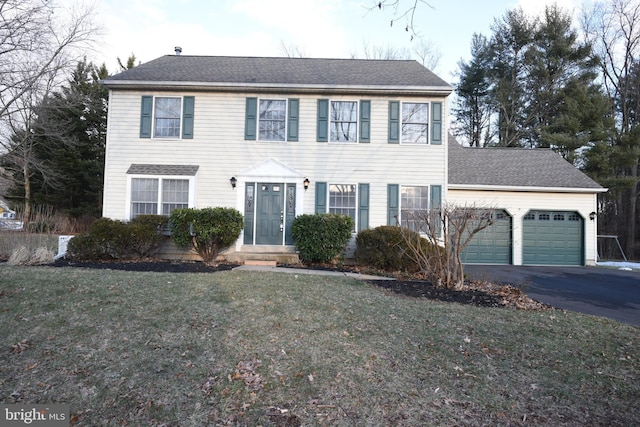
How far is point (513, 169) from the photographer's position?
42.1ft

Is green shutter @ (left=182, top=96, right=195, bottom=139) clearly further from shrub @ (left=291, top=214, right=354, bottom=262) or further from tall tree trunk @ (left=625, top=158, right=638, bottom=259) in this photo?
tall tree trunk @ (left=625, top=158, right=638, bottom=259)

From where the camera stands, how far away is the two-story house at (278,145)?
10.4 metres

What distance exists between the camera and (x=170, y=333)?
12.2ft

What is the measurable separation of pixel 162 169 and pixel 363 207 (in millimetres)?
6055

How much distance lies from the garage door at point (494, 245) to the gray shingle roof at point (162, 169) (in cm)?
933

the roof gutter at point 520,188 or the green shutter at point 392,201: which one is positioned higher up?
the roof gutter at point 520,188

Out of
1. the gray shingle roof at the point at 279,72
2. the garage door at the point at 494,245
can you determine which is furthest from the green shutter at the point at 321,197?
the garage door at the point at 494,245

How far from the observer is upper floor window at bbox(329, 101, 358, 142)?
10734 mm

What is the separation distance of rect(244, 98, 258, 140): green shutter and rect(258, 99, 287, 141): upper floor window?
0.19m

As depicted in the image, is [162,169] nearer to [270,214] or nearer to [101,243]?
[101,243]

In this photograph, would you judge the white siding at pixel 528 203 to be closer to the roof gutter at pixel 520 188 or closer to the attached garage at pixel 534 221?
the attached garage at pixel 534 221

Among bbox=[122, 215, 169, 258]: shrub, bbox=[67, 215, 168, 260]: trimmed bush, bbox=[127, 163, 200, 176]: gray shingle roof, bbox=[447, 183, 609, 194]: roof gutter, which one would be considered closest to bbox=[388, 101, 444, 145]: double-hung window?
bbox=[447, 183, 609, 194]: roof gutter

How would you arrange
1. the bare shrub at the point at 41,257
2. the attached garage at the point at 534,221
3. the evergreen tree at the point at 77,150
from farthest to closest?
1. the evergreen tree at the point at 77,150
2. the attached garage at the point at 534,221
3. the bare shrub at the point at 41,257

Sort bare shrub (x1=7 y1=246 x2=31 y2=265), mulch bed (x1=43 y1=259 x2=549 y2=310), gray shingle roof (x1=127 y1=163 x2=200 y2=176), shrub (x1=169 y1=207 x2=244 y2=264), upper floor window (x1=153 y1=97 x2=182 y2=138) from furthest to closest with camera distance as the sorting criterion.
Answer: upper floor window (x1=153 y1=97 x2=182 y2=138) → gray shingle roof (x1=127 y1=163 x2=200 y2=176) → shrub (x1=169 y1=207 x2=244 y2=264) → bare shrub (x1=7 y1=246 x2=31 y2=265) → mulch bed (x1=43 y1=259 x2=549 y2=310)
